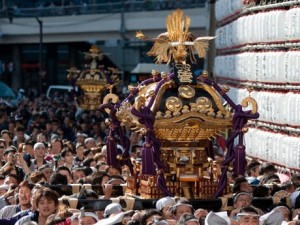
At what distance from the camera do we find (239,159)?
15.7m

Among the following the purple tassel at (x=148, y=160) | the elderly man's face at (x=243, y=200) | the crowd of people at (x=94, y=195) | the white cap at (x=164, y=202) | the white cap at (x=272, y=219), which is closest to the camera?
the crowd of people at (x=94, y=195)

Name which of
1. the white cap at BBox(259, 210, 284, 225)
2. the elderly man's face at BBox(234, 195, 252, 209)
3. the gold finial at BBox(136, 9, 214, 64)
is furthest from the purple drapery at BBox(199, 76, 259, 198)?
the white cap at BBox(259, 210, 284, 225)

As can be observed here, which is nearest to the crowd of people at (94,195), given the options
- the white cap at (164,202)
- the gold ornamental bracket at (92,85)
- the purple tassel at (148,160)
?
the white cap at (164,202)

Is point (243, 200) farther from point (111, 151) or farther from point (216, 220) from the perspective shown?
point (111, 151)

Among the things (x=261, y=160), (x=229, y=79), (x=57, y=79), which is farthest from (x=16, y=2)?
(x=261, y=160)

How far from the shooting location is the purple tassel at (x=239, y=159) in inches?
615

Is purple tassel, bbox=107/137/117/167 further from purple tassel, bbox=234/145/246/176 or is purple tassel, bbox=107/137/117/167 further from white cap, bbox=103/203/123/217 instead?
white cap, bbox=103/203/123/217

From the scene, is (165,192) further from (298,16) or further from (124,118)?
(298,16)

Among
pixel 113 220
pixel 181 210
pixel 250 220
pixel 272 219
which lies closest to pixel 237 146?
pixel 181 210

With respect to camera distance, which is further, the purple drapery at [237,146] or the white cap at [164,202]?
the purple drapery at [237,146]

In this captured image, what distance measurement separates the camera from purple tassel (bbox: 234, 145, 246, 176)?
51.2ft

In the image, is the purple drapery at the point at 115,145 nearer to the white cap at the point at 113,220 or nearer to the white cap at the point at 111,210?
the white cap at the point at 111,210

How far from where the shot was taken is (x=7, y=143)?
979 inches

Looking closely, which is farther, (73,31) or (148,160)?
(73,31)
